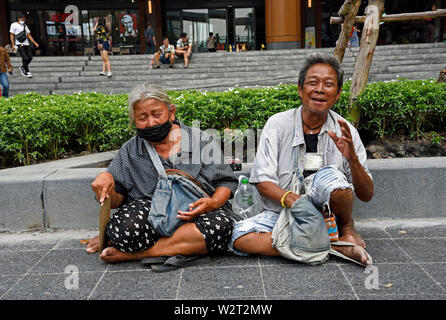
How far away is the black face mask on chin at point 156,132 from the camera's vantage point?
9.36ft

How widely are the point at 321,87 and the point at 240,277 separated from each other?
1.38m

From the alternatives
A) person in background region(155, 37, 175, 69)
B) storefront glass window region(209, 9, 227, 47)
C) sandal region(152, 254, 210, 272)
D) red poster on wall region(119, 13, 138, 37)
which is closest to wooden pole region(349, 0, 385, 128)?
A: sandal region(152, 254, 210, 272)

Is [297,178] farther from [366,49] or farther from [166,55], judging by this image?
[166,55]

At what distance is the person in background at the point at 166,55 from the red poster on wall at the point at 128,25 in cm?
924

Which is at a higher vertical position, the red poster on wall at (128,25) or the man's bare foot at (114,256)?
the red poster on wall at (128,25)

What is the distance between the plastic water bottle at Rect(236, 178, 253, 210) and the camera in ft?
11.7

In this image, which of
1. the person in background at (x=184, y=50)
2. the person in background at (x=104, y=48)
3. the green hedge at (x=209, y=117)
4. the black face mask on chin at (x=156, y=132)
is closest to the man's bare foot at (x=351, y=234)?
the black face mask on chin at (x=156, y=132)

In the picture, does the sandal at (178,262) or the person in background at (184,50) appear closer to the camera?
the sandal at (178,262)

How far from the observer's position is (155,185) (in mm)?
2979

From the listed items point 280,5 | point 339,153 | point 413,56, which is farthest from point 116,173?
point 280,5

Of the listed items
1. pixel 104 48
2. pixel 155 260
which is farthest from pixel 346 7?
pixel 104 48

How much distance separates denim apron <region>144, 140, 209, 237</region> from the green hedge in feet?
4.76

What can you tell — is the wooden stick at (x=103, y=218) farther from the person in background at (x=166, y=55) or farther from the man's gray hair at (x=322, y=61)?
the person in background at (x=166, y=55)

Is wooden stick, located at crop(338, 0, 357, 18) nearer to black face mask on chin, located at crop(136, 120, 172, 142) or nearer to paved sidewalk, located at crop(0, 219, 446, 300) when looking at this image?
paved sidewalk, located at crop(0, 219, 446, 300)
